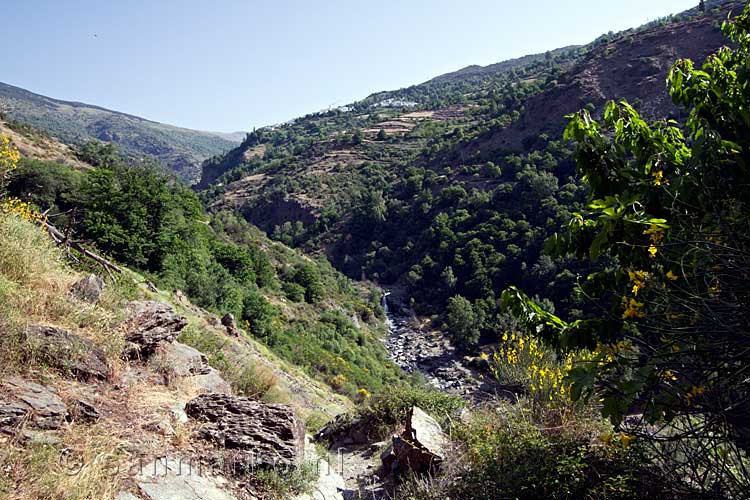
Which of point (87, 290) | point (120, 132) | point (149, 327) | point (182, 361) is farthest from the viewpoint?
point (120, 132)

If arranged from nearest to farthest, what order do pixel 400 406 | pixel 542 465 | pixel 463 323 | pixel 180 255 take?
pixel 542 465 < pixel 400 406 < pixel 180 255 < pixel 463 323

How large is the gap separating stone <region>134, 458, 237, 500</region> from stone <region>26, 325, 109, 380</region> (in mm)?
1198

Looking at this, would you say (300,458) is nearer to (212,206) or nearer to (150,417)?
(150,417)

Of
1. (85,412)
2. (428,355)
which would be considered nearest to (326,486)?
(85,412)

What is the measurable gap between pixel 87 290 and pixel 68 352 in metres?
1.38

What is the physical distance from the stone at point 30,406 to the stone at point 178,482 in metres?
0.76

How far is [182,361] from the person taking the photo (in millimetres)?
5770

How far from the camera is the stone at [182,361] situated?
5.36 meters

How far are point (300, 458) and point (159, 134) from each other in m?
220

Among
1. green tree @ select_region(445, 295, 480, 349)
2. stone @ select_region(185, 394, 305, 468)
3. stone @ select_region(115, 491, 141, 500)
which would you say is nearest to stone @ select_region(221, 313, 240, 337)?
stone @ select_region(185, 394, 305, 468)

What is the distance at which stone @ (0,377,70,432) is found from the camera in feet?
10.4

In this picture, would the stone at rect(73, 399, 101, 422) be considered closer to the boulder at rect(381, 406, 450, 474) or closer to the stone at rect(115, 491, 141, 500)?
the stone at rect(115, 491, 141, 500)

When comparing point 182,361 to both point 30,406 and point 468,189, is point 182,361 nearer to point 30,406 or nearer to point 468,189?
point 30,406

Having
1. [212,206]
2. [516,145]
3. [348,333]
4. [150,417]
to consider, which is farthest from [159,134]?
[150,417]
